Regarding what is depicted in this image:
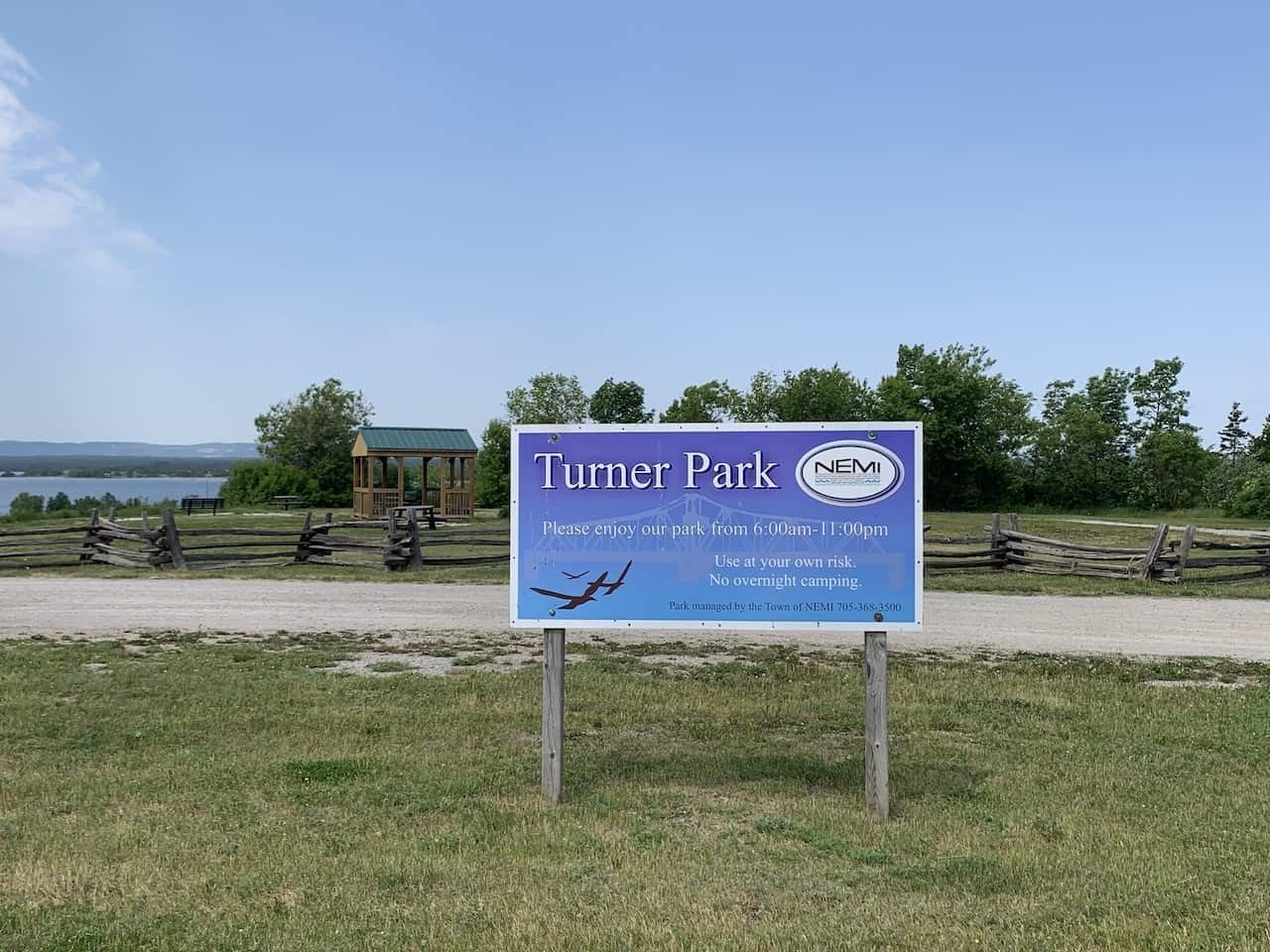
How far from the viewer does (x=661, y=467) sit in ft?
18.7

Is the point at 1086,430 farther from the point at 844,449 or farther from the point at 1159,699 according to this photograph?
the point at 844,449

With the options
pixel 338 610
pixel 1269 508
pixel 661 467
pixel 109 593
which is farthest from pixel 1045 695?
pixel 1269 508

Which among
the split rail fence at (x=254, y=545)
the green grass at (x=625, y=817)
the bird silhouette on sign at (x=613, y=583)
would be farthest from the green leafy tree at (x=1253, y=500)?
the bird silhouette on sign at (x=613, y=583)

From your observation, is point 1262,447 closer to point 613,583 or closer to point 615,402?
point 615,402

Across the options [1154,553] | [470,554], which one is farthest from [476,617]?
[1154,553]

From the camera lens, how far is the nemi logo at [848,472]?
554 cm

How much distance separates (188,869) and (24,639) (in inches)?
324

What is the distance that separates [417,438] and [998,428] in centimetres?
3652

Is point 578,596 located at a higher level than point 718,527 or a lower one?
lower

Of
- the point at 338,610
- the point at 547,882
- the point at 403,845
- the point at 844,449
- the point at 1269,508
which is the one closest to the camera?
the point at 547,882

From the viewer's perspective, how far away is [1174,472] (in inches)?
2181

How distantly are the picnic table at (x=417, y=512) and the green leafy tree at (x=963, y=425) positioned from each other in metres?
33.6

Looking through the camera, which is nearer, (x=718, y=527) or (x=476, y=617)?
(x=718, y=527)

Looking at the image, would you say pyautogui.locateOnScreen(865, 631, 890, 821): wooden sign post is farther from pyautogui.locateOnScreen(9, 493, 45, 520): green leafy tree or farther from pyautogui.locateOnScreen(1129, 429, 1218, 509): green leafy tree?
pyautogui.locateOnScreen(1129, 429, 1218, 509): green leafy tree
